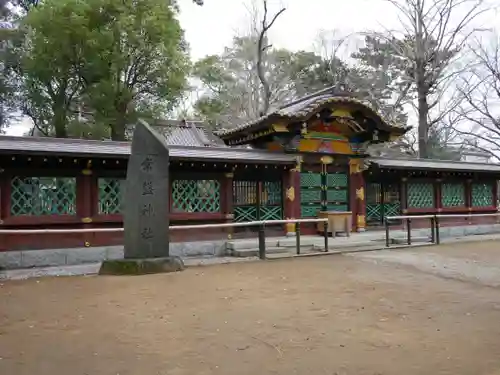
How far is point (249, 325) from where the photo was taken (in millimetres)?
5156

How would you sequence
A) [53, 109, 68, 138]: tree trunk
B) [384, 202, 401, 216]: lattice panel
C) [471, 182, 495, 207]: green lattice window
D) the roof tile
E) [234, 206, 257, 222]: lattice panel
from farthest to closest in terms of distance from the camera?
[53, 109, 68, 138]: tree trunk → [471, 182, 495, 207]: green lattice window → [384, 202, 401, 216]: lattice panel → [234, 206, 257, 222]: lattice panel → the roof tile

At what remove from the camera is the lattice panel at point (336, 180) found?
15328 millimetres

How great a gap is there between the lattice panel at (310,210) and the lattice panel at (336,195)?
1.76ft

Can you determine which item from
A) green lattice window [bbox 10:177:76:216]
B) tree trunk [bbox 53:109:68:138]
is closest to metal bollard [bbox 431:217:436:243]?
green lattice window [bbox 10:177:76:216]

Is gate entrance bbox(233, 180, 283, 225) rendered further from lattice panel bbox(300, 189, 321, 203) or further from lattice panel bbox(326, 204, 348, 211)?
lattice panel bbox(326, 204, 348, 211)

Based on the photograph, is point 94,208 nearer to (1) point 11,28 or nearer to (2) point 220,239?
(2) point 220,239

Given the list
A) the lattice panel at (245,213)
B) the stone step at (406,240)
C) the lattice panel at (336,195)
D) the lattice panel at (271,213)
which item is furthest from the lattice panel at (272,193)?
the stone step at (406,240)

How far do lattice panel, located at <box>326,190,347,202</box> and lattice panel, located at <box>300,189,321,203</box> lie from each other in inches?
16.3

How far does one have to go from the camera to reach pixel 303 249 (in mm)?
12438

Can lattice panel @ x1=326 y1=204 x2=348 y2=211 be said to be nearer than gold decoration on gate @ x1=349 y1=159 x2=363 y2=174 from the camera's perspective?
Yes

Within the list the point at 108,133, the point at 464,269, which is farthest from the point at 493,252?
the point at 108,133

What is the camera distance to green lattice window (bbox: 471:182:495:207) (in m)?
18.5

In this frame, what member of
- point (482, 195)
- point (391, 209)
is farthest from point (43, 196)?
point (482, 195)

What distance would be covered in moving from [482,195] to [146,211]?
15303 millimetres
